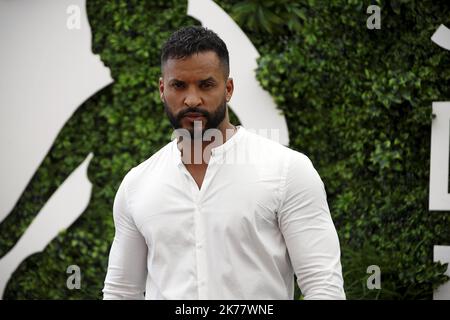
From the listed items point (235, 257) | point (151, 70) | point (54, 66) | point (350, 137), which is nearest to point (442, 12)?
point (350, 137)

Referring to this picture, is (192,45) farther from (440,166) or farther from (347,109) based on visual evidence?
(440,166)

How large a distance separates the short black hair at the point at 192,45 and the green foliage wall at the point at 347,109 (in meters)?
2.36

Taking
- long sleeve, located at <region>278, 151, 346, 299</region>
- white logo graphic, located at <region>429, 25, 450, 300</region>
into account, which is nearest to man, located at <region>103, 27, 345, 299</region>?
long sleeve, located at <region>278, 151, 346, 299</region>

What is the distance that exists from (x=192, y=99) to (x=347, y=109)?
2.60 m

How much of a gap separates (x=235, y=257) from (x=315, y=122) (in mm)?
2637

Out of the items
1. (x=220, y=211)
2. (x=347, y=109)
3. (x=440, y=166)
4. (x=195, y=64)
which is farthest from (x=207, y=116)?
(x=440, y=166)

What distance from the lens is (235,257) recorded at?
1.74 metres

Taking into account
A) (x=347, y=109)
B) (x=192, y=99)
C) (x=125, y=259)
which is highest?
(x=347, y=109)

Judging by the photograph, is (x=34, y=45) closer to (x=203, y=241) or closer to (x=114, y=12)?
(x=114, y=12)

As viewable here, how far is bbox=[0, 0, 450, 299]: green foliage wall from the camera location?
13.4 ft

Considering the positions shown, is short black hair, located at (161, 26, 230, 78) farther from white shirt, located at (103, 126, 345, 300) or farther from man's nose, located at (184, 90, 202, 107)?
white shirt, located at (103, 126, 345, 300)

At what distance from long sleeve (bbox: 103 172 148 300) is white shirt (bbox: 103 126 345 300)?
4 centimetres

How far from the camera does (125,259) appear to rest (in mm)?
1919
